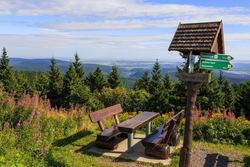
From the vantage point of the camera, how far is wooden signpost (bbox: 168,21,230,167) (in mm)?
3756

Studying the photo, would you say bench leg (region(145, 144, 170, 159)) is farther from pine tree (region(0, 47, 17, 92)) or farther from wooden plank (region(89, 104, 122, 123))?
pine tree (region(0, 47, 17, 92))

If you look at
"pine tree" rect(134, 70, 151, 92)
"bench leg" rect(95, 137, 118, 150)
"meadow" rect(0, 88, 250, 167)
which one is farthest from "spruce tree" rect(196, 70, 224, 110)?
"pine tree" rect(134, 70, 151, 92)

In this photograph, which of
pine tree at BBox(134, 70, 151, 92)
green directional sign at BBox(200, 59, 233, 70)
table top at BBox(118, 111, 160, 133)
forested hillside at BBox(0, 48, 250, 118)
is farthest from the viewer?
pine tree at BBox(134, 70, 151, 92)

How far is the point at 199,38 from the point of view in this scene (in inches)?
154

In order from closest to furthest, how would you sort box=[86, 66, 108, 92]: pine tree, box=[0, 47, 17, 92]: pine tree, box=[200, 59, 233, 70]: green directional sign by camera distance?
box=[200, 59, 233, 70]: green directional sign
box=[0, 47, 17, 92]: pine tree
box=[86, 66, 108, 92]: pine tree

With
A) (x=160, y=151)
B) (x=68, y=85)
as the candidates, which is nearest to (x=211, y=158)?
(x=160, y=151)

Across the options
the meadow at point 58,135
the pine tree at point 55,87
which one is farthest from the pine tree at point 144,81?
the meadow at point 58,135

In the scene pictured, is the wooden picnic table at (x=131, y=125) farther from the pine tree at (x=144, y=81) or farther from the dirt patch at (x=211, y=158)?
the pine tree at (x=144, y=81)

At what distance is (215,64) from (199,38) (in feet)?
1.90

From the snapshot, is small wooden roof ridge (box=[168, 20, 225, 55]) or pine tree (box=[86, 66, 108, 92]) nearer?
small wooden roof ridge (box=[168, 20, 225, 55])

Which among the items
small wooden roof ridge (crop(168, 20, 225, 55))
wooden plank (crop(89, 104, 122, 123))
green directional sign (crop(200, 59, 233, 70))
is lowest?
wooden plank (crop(89, 104, 122, 123))

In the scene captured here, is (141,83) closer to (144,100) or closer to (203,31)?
(144,100)

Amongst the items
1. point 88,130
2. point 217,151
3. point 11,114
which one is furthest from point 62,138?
point 217,151

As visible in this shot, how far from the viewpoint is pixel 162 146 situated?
5.12m
